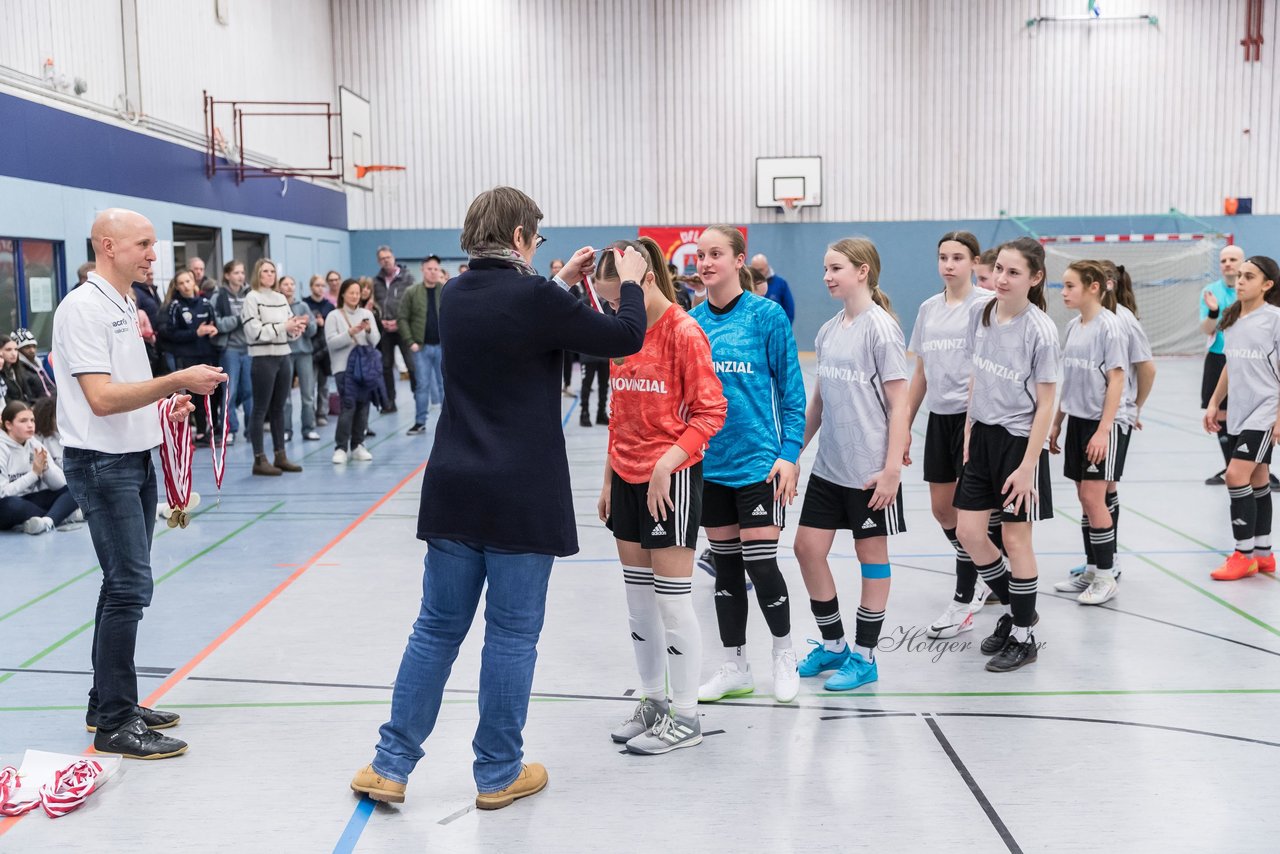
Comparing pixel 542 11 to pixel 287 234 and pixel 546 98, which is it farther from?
pixel 287 234

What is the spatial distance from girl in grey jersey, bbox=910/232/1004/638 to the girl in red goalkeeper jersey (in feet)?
5.24

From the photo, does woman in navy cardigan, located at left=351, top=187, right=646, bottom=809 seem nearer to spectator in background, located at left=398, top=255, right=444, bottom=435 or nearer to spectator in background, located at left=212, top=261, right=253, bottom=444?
spectator in background, located at left=212, top=261, right=253, bottom=444

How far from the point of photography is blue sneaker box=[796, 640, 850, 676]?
4328 millimetres

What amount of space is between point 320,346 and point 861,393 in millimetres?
8753

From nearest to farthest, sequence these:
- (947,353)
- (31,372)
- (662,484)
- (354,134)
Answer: (662,484)
(947,353)
(31,372)
(354,134)

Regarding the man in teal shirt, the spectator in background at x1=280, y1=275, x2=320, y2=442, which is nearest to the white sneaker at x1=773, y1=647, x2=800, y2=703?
the man in teal shirt

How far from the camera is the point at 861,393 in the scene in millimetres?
4066

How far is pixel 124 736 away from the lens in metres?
3.59

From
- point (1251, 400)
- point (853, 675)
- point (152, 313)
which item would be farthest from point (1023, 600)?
point (152, 313)

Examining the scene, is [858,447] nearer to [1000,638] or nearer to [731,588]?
[731,588]

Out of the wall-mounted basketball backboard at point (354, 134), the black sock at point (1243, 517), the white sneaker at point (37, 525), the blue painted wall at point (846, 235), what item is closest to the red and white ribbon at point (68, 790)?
the white sneaker at point (37, 525)

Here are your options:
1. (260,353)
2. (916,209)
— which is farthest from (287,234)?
(916,209)

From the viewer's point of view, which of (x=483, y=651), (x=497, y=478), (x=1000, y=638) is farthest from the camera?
(x=1000, y=638)

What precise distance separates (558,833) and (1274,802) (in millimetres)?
2011
